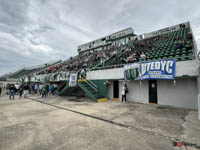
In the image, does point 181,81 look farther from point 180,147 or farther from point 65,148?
point 65,148

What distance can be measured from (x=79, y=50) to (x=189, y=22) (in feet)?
90.3

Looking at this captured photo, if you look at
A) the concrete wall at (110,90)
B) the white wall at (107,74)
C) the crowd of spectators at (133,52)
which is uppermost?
the crowd of spectators at (133,52)

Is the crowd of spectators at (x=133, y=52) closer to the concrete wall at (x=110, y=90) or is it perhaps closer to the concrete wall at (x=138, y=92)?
the concrete wall at (x=138, y=92)

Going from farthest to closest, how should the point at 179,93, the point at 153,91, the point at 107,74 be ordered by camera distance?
1. the point at 107,74
2. the point at 153,91
3. the point at 179,93

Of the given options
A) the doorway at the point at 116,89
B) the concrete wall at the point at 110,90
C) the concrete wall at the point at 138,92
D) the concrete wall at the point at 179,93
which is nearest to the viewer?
the concrete wall at the point at 179,93

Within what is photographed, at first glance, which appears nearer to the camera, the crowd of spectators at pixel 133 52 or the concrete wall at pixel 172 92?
the concrete wall at pixel 172 92

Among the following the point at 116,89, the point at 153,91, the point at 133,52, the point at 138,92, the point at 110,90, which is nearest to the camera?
the point at 153,91

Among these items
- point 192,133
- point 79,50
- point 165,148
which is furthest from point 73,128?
point 79,50

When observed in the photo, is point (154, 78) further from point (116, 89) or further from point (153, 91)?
point (116, 89)

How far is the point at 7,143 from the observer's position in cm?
309

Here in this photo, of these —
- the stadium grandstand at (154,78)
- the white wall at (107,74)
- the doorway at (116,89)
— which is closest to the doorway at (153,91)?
the stadium grandstand at (154,78)

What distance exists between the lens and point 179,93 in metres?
7.62

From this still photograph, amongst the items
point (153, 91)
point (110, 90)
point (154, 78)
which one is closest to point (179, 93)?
point (153, 91)

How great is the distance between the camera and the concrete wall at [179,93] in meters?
7.14
